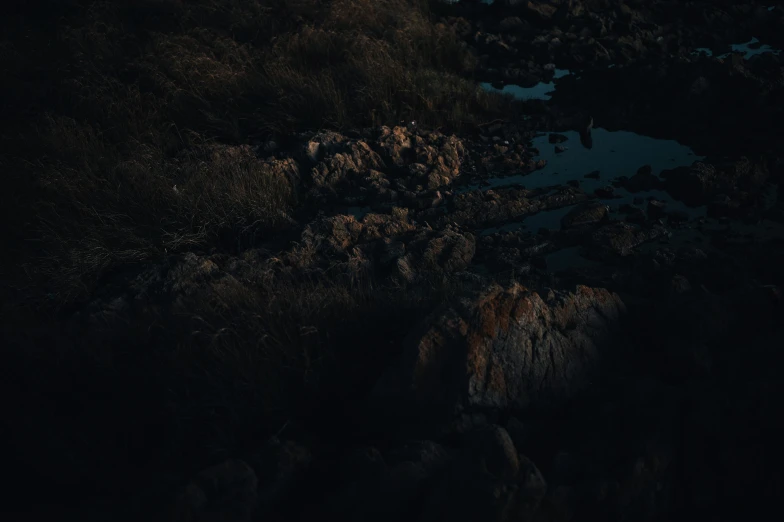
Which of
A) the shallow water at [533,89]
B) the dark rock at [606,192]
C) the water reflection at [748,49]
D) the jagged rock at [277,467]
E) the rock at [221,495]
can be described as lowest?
the shallow water at [533,89]

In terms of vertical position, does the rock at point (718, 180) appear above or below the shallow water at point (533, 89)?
above

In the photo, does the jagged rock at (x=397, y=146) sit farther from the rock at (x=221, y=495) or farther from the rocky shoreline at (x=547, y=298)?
the rock at (x=221, y=495)

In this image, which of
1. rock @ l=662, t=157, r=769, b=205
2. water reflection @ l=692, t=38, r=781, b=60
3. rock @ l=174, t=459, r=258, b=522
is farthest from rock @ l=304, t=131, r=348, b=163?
water reflection @ l=692, t=38, r=781, b=60

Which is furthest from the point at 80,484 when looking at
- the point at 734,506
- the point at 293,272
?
the point at 734,506

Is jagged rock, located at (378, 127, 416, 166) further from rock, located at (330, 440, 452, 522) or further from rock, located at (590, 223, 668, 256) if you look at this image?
rock, located at (330, 440, 452, 522)

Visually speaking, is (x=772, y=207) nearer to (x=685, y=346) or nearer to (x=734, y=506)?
(x=685, y=346)

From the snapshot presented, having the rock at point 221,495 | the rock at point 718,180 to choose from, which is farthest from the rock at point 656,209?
the rock at point 221,495
